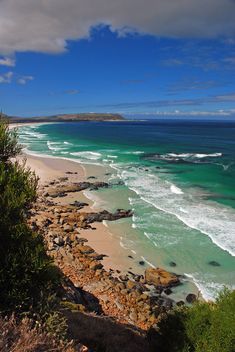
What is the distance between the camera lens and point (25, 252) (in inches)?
409

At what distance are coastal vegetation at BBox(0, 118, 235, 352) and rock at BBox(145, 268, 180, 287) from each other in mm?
7247

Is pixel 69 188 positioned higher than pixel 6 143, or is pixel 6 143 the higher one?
pixel 6 143

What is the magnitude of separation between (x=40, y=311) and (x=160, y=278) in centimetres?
1308

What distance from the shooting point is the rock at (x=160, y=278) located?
21438mm

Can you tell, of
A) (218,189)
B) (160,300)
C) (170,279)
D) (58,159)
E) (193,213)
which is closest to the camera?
(160,300)

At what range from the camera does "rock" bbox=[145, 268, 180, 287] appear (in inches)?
844

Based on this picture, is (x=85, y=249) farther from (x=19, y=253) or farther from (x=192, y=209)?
(x=19, y=253)

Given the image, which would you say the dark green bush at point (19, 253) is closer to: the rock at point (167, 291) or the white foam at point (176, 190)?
the rock at point (167, 291)

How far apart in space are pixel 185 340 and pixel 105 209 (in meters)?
23.1

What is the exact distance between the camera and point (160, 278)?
21.7 meters

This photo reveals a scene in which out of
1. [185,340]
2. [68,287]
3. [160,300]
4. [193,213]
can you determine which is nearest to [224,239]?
[193,213]

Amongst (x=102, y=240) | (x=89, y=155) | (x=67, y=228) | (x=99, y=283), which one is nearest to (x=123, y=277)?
(x=99, y=283)

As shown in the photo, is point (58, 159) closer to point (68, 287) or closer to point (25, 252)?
point (68, 287)

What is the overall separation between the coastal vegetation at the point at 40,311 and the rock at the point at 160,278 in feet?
23.8
